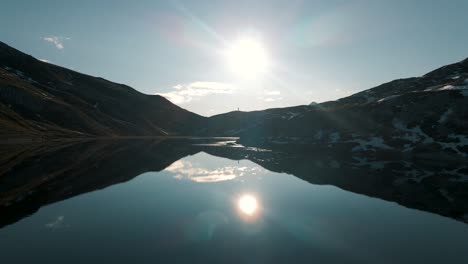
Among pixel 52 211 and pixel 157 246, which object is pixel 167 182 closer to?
pixel 52 211

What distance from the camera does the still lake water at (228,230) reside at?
2481 cm

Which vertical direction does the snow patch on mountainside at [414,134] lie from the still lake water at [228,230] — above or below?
above

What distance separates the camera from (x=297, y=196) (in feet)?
164

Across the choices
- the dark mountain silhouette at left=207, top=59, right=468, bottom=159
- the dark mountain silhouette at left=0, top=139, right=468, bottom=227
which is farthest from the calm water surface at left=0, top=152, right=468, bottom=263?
the dark mountain silhouette at left=207, top=59, right=468, bottom=159

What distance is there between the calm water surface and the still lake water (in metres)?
0.08

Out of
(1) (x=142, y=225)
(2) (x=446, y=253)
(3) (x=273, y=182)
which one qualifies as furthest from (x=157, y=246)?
(3) (x=273, y=182)

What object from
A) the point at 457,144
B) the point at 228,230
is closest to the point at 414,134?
the point at 457,144

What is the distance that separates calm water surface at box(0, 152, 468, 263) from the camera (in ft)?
81.4

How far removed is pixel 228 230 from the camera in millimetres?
31359

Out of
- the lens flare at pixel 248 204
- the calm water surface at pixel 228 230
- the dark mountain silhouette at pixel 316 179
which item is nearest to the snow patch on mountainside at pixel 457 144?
the dark mountain silhouette at pixel 316 179

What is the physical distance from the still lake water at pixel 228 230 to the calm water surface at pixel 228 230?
8cm

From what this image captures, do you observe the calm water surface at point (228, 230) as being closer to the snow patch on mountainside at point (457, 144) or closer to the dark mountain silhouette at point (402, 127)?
the snow patch on mountainside at point (457, 144)

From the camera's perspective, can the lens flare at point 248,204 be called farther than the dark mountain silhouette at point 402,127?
No

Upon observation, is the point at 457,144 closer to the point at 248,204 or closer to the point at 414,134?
the point at 414,134
